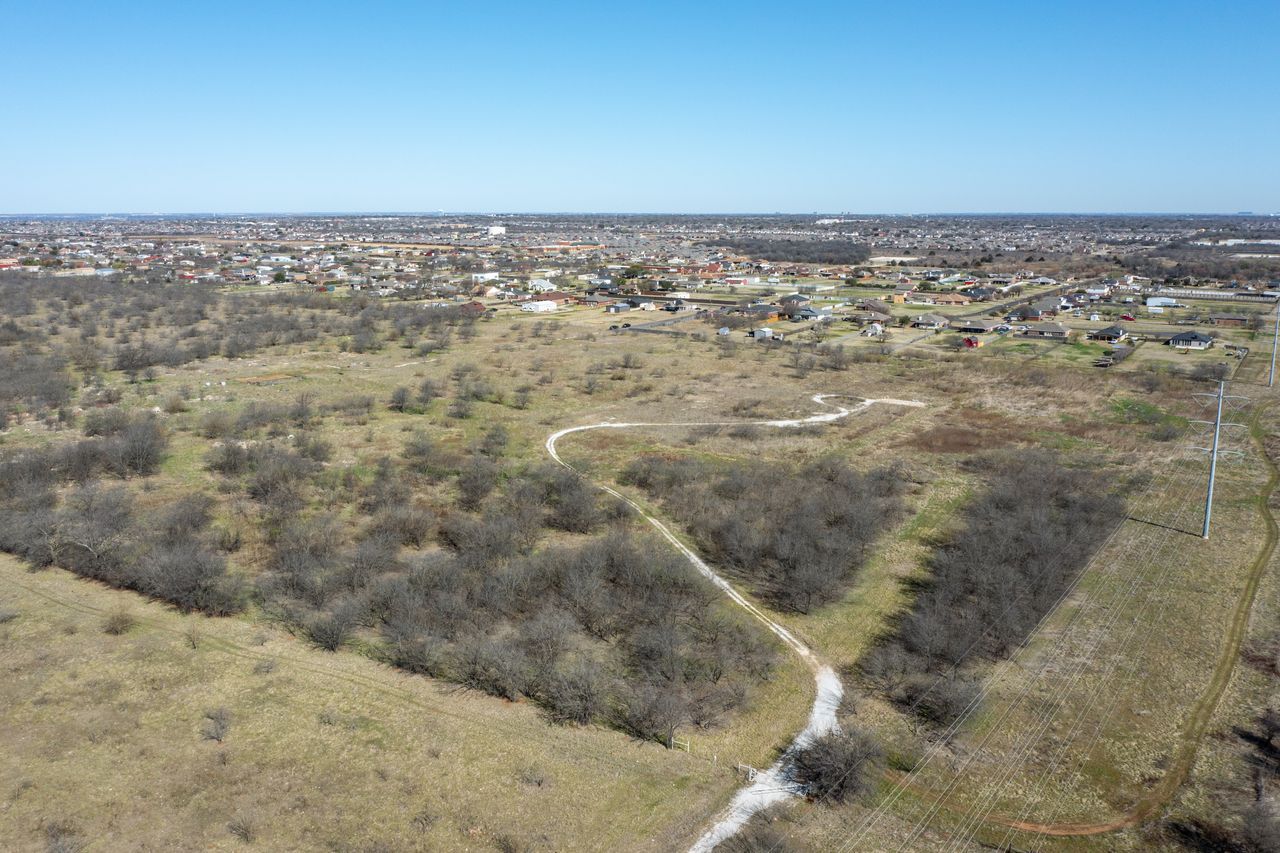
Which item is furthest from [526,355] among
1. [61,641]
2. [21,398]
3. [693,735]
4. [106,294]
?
[106,294]

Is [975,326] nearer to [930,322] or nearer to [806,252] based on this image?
[930,322]

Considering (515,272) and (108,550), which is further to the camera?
(515,272)

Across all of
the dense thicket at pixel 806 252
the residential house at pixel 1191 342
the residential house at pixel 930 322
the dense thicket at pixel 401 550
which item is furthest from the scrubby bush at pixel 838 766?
the dense thicket at pixel 806 252

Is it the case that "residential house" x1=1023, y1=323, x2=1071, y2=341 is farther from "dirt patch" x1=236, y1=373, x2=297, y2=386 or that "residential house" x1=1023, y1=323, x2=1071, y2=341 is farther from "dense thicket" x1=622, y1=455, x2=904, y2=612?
"dirt patch" x1=236, y1=373, x2=297, y2=386

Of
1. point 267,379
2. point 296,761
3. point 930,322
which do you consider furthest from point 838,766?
point 930,322

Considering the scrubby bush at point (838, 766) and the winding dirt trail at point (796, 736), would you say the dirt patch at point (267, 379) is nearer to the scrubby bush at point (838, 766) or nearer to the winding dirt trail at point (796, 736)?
the winding dirt trail at point (796, 736)

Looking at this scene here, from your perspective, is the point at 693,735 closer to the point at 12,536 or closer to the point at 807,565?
the point at 807,565

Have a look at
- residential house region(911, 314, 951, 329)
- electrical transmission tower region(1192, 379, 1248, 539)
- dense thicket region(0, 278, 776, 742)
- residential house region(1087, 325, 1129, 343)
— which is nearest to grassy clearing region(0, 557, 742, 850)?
dense thicket region(0, 278, 776, 742)
